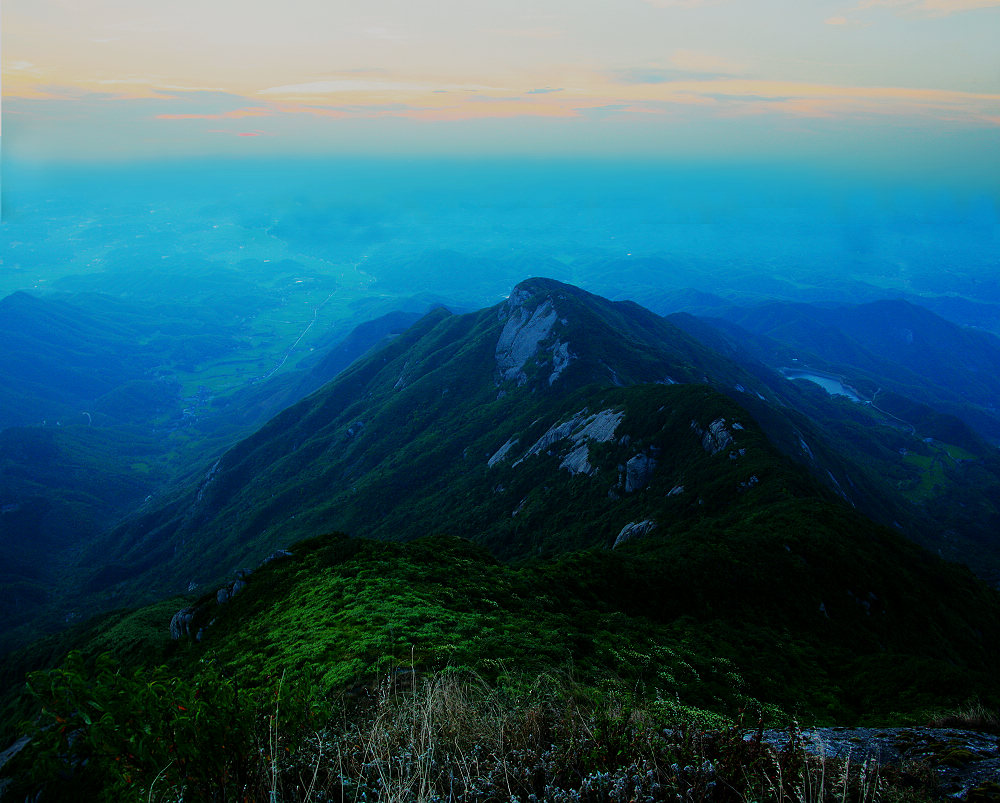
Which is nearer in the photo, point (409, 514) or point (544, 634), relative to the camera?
point (544, 634)

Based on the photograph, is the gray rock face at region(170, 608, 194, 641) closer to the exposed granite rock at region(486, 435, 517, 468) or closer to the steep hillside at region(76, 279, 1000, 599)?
the steep hillside at region(76, 279, 1000, 599)

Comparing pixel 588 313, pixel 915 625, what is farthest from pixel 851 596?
pixel 588 313

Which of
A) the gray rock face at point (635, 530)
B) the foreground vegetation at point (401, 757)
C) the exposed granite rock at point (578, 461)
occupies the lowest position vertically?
the exposed granite rock at point (578, 461)

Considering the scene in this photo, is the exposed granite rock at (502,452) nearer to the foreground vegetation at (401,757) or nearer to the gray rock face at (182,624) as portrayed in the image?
the gray rock face at (182,624)

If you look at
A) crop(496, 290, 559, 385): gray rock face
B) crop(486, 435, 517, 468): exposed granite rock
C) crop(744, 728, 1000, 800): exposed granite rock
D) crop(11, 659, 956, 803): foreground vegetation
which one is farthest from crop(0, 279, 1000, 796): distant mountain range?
crop(744, 728, 1000, 800): exposed granite rock

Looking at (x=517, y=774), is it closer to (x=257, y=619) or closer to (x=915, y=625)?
(x=257, y=619)

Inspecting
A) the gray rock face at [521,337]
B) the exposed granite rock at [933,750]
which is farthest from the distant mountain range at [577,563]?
the exposed granite rock at [933,750]
